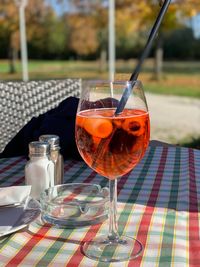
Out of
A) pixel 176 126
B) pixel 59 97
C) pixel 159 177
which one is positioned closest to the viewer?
Result: pixel 159 177

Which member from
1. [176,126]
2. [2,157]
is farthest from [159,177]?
[176,126]

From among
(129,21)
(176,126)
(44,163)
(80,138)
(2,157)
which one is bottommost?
(176,126)

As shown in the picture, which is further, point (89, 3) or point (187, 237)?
point (89, 3)

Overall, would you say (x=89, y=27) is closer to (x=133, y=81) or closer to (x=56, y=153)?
(x=56, y=153)

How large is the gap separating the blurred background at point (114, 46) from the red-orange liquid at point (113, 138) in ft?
14.3

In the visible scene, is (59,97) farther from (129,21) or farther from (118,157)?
(129,21)

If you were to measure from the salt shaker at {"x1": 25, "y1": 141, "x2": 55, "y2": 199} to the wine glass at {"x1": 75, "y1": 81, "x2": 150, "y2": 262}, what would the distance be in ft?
0.89

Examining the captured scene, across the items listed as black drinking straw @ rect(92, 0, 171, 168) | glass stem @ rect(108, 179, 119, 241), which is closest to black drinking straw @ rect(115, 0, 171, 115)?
black drinking straw @ rect(92, 0, 171, 168)

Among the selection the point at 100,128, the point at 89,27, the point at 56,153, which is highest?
the point at 89,27

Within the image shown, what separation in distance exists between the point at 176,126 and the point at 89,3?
15.9 m

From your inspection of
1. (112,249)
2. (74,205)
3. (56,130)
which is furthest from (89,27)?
(112,249)

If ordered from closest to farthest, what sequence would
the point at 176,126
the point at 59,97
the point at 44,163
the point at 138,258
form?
the point at 138,258
the point at 44,163
the point at 59,97
the point at 176,126

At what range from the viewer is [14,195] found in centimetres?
99

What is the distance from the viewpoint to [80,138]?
834 millimetres
